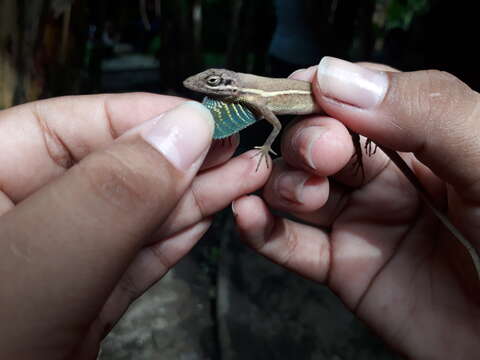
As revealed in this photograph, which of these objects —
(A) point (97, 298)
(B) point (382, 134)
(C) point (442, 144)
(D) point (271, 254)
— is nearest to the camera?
(A) point (97, 298)

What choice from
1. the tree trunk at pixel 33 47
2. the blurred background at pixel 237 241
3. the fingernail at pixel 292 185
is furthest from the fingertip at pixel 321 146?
the tree trunk at pixel 33 47

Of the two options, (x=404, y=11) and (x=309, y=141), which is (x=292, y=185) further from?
(x=404, y=11)

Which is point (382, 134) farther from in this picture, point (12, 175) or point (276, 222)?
point (12, 175)

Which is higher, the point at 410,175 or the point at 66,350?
the point at 410,175

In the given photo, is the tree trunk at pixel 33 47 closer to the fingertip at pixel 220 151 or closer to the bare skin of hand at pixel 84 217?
the bare skin of hand at pixel 84 217

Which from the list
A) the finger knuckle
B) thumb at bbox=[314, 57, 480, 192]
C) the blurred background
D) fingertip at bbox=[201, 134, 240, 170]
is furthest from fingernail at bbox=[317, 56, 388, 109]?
the blurred background

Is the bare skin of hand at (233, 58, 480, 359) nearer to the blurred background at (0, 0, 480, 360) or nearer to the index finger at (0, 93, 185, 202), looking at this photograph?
the index finger at (0, 93, 185, 202)

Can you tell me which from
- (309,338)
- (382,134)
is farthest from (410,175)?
(309,338)
